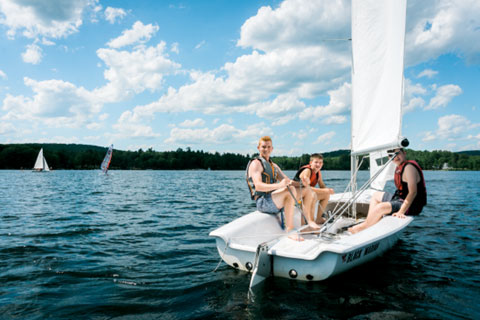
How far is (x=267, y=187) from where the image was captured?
16.1ft

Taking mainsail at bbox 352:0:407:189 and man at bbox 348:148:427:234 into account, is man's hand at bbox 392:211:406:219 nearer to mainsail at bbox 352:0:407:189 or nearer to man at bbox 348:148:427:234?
man at bbox 348:148:427:234

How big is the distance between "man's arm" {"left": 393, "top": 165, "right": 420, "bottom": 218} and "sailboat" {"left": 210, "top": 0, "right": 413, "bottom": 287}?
0.58ft

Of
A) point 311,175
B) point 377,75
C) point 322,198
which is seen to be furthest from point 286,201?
point 377,75

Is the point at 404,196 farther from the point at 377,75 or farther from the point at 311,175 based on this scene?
Answer: the point at 377,75

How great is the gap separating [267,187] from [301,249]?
1.11m

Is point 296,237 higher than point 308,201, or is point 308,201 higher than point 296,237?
point 308,201

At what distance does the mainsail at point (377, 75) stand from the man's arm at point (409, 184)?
521 mm

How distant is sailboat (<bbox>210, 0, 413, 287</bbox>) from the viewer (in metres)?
4.06

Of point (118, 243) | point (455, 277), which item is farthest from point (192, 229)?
point (455, 277)

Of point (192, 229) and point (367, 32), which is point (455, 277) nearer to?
point (367, 32)

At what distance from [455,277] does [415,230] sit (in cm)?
382

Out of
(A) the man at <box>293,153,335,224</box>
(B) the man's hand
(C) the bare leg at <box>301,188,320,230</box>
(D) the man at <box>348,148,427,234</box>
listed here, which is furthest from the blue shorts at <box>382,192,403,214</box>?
(C) the bare leg at <box>301,188,320,230</box>

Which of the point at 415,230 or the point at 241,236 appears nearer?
the point at 241,236

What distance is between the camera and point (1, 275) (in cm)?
469
